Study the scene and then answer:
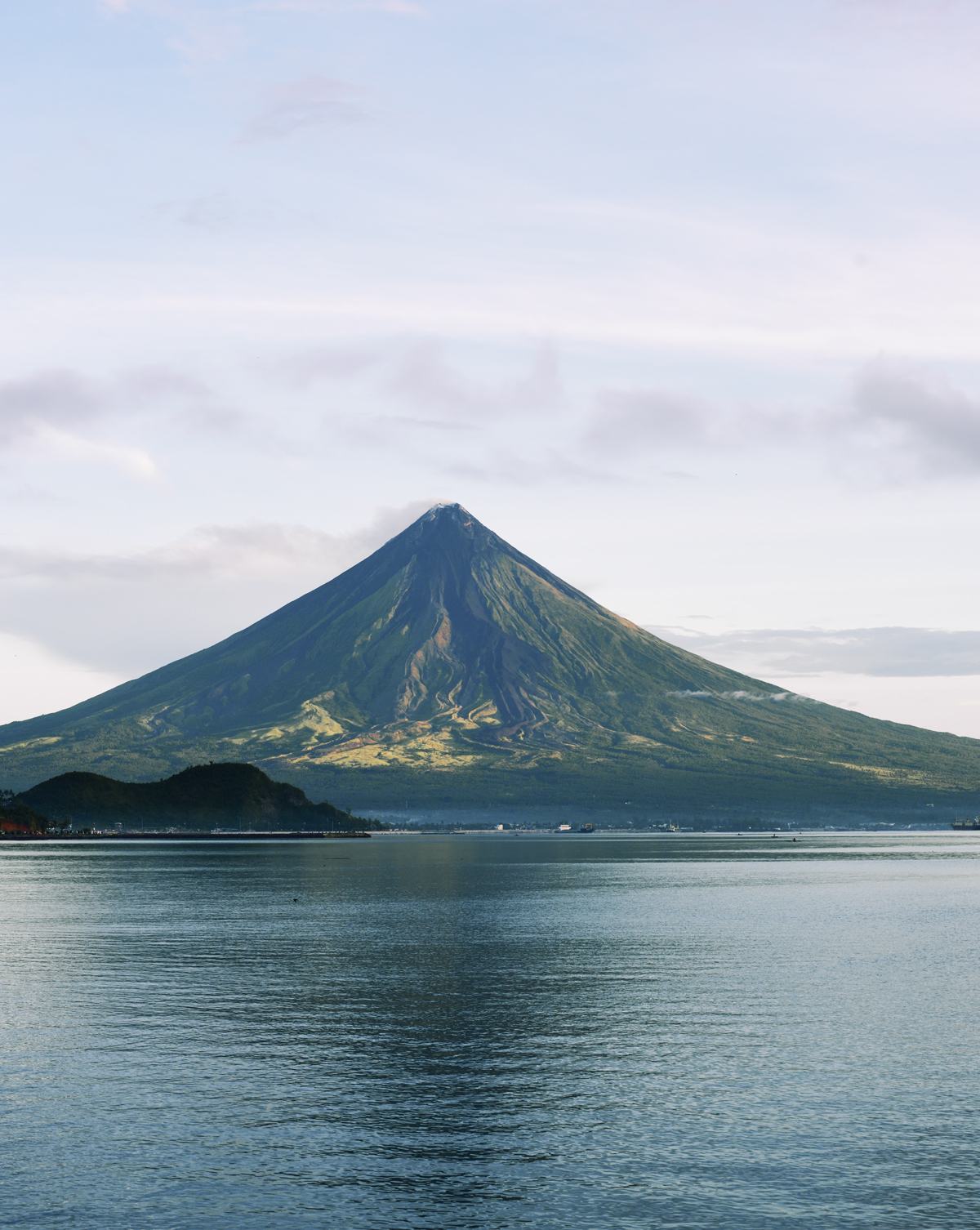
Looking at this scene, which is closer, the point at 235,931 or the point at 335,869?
the point at 235,931

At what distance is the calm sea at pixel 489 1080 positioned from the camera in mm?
26547

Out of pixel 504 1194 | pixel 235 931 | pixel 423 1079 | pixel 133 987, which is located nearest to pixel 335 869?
pixel 235 931

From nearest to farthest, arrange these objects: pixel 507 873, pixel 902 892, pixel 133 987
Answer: pixel 133 987, pixel 902 892, pixel 507 873

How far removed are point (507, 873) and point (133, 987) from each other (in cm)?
12234

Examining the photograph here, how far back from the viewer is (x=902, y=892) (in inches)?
5295

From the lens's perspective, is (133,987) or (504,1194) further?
(133,987)

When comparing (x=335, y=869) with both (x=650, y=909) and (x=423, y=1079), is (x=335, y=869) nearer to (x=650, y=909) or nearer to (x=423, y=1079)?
(x=650, y=909)

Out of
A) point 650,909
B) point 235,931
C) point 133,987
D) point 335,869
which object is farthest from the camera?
point 335,869

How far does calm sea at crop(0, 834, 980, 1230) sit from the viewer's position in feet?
87.1

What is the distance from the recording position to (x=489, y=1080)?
37.8 metres

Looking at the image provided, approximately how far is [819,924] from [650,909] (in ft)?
65.6

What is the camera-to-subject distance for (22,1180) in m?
27.7

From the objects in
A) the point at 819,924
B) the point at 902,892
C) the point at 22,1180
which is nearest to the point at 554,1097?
the point at 22,1180

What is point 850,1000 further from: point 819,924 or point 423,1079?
point 819,924
